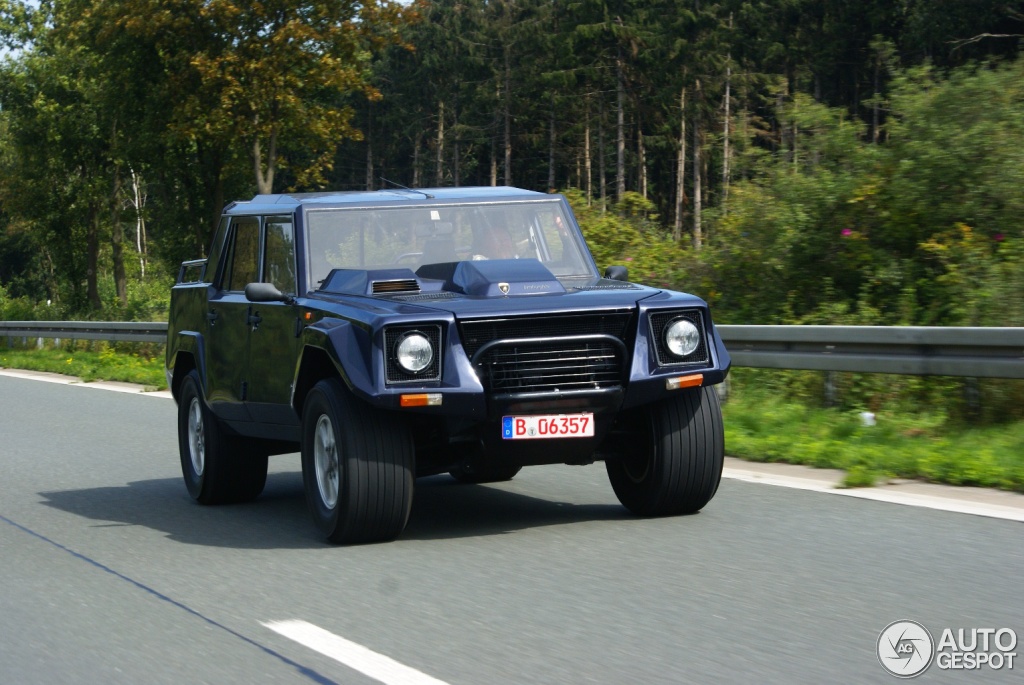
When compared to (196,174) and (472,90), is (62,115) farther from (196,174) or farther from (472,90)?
(472,90)

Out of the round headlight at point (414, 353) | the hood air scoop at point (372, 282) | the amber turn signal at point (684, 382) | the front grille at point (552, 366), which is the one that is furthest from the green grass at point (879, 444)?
the round headlight at point (414, 353)

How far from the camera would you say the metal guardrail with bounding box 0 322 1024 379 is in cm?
940

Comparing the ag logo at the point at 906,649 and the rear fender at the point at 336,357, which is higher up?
the rear fender at the point at 336,357

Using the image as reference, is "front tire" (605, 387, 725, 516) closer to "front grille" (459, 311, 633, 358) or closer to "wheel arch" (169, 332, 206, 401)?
"front grille" (459, 311, 633, 358)

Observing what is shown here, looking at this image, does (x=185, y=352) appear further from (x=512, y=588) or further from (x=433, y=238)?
(x=512, y=588)

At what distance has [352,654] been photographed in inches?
192

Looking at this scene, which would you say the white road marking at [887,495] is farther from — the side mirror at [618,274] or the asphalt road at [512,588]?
the side mirror at [618,274]

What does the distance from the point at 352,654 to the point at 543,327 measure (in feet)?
7.91

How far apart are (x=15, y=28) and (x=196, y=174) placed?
1353 cm

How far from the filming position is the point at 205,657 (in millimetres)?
4949

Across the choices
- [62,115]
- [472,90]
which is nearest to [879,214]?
[62,115]

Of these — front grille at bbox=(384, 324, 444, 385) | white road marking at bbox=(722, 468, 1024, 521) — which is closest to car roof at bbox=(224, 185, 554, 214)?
front grille at bbox=(384, 324, 444, 385)

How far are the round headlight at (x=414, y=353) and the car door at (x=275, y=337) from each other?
1.04 meters

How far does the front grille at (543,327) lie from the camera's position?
6770 millimetres
